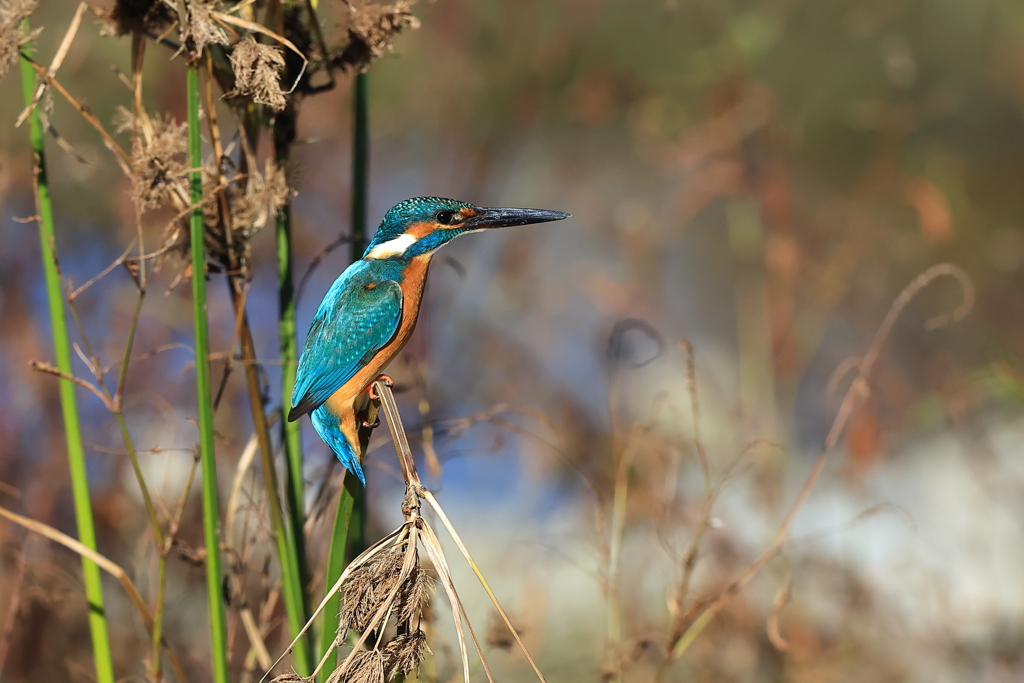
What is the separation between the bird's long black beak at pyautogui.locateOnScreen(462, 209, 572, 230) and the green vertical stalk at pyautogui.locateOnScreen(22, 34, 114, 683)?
627mm

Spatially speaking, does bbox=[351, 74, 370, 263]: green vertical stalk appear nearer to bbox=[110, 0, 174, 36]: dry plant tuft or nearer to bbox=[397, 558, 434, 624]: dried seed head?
bbox=[110, 0, 174, 36]: dry plant tuft

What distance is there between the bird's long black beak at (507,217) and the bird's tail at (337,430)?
38 centimetres

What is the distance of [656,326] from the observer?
3.38 meters

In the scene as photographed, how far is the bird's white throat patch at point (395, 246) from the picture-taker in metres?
1.30

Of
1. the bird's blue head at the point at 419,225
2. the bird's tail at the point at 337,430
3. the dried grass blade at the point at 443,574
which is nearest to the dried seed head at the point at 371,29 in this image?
the bird's blue head at the point at 419,225

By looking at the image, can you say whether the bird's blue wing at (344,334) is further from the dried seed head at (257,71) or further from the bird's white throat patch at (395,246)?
the dried seed head at (257,71)

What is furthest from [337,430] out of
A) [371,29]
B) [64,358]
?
[371,29]

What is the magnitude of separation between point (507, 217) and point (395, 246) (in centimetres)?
21

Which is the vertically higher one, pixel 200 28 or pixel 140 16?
pixel 140 16

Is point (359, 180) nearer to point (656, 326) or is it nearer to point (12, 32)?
point (12, 32)

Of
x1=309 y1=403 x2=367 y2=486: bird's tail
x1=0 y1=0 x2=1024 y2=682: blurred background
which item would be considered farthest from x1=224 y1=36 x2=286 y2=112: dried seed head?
x1=0 y1=0 x2=1024 y2=682: blurred background

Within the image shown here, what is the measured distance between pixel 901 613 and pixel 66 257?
3.70 meters

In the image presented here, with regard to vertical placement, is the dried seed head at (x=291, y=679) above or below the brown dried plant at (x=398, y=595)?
below

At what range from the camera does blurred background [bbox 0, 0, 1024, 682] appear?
2.63 metres
